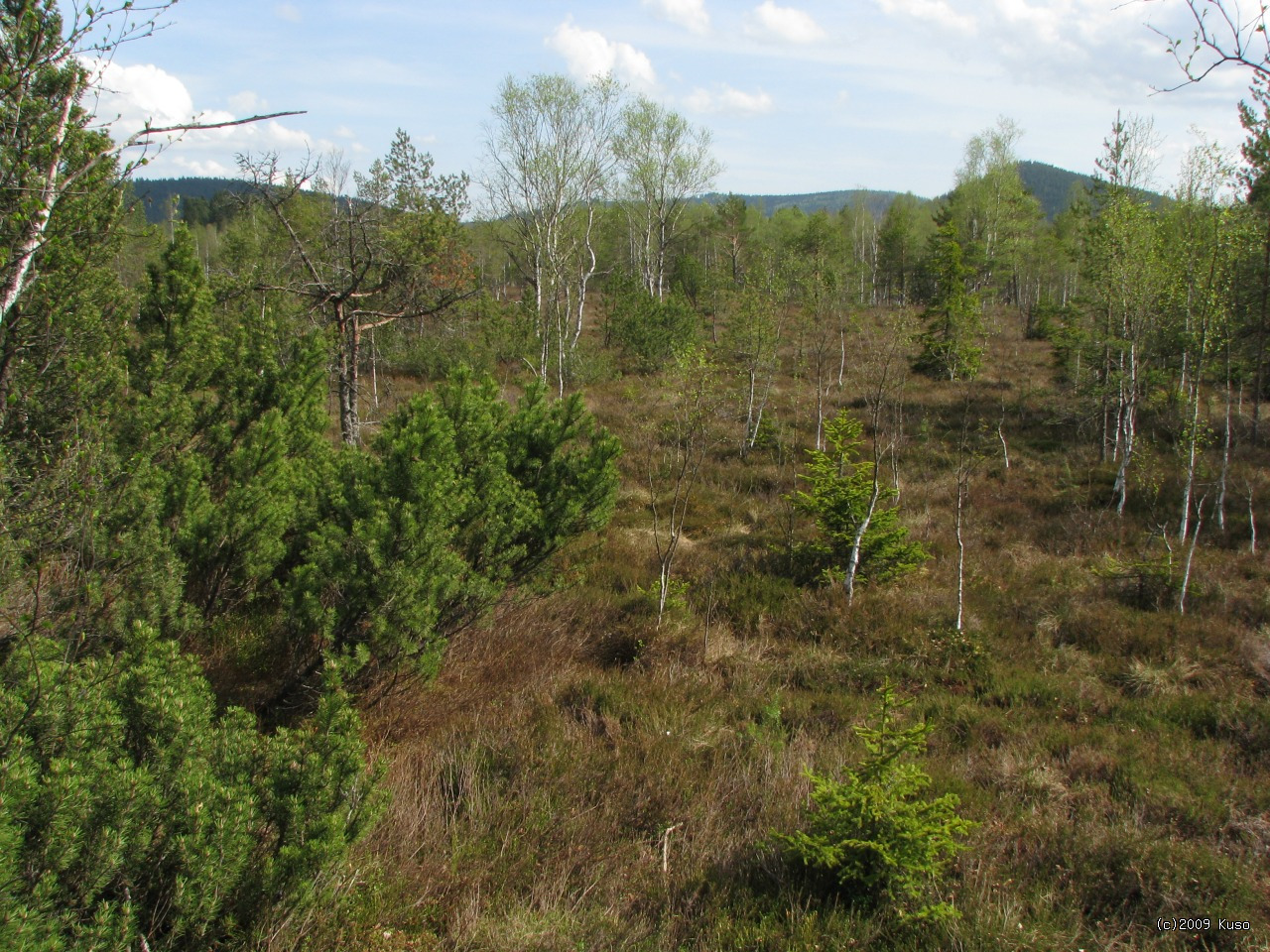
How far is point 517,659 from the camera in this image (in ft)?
22.6

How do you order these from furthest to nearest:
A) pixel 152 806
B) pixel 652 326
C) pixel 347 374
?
pixel 652 326 → pixel 347 374 → pixel 152 806

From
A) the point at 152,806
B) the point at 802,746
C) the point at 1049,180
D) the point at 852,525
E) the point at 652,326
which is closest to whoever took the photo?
the point at 152,806

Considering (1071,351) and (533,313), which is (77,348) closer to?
(533,313)

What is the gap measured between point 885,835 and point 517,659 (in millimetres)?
4144

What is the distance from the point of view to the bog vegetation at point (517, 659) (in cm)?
294

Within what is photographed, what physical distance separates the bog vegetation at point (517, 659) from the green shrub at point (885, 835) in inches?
0.9

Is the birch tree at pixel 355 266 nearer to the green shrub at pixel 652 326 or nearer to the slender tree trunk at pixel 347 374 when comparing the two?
the slender tree trunk at pixel 347 374

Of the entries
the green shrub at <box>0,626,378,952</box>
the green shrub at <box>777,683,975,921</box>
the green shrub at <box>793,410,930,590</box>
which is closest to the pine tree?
the green shrub at <box>793,410,930,590</box>

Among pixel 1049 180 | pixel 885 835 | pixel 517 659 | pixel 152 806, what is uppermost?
pixel 1049 180

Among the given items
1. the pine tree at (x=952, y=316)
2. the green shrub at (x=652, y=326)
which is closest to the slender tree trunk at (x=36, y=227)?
the pine tree at (x=952, y=316)

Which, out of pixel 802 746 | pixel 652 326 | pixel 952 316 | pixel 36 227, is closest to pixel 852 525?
pixel 802 746

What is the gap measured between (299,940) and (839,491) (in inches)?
311

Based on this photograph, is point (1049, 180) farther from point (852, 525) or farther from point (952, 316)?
point (852, 525)

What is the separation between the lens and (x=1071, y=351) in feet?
63.3
